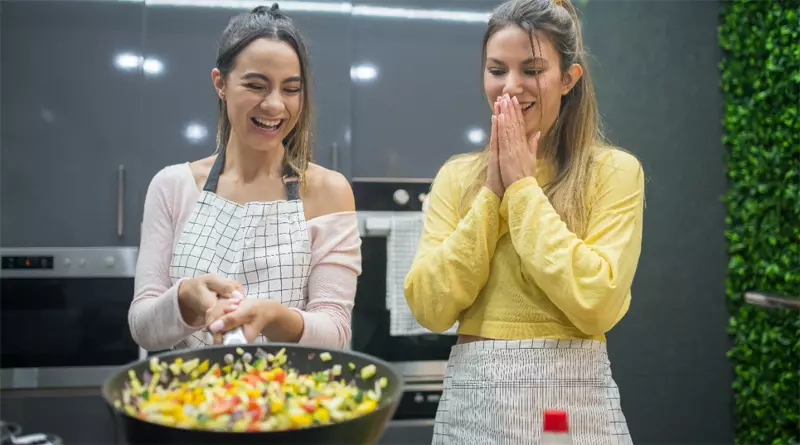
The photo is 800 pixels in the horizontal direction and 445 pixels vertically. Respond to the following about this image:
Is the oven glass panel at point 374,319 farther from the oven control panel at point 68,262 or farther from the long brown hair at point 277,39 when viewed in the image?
Answer: the long brown hair at point 277,39

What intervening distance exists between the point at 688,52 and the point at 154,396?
7.43 ft

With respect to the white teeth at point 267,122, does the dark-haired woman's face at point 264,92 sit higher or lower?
higher

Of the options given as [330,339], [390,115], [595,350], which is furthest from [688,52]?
[330,339]

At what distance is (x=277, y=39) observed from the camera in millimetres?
1182

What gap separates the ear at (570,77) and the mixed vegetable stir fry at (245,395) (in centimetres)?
62

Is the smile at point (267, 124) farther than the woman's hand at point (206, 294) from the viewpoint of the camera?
Yes

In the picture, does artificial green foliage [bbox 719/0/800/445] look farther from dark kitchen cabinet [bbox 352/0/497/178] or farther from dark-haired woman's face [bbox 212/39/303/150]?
dark-haired woman's face [bbox 212/39/303/150]

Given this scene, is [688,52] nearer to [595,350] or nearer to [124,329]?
[595,350]

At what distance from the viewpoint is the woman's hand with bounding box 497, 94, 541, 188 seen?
44.5 inches

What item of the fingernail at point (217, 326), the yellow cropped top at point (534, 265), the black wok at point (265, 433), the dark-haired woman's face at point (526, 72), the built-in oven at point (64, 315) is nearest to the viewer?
the black wok at point (265, 433)

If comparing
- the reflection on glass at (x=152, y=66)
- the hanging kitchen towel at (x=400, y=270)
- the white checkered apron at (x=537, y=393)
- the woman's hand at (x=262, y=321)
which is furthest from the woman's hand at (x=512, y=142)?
the reflection on glass at (x=152, y=66)

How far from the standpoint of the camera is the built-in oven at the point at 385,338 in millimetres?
2172

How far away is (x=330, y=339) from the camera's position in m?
1.12

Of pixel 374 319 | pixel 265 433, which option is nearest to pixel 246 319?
pixel 265 433
